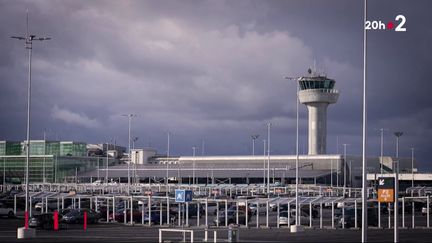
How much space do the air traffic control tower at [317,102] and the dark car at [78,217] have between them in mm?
125006

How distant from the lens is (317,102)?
609ft

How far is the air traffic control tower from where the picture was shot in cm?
18388

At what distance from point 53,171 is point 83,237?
13638 centimetres

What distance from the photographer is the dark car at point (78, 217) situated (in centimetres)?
6266

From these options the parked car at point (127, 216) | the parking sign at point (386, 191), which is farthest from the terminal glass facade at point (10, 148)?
the parking sign at point (386, 191)

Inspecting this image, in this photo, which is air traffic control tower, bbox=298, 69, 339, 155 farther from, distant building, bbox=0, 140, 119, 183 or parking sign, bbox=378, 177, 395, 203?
parking sign, bbox=378, 177, 395, 203

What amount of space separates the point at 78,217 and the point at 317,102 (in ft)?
424

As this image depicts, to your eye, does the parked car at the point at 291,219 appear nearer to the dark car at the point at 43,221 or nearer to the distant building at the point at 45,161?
the dark car at the point at 43,221

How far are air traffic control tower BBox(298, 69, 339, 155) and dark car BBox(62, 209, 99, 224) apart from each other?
4921 inches

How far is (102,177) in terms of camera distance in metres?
186

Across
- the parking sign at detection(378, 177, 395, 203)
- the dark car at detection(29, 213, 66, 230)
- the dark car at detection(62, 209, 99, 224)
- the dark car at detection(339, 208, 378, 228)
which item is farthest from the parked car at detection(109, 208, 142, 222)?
the parking sign at detection(378, 177, 395, 203)

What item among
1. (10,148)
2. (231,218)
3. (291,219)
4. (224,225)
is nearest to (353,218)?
(291,219)

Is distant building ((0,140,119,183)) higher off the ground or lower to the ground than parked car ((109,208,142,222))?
higher

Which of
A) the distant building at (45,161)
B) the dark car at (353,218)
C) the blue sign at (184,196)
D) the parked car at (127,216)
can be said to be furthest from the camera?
the distant building at (45,161)
